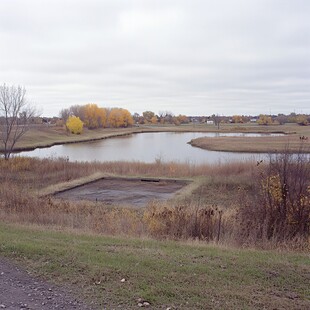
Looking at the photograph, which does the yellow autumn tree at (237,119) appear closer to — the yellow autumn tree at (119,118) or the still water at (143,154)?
the yellow autumn tree at (119,118)

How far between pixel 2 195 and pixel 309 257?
10.7 meters

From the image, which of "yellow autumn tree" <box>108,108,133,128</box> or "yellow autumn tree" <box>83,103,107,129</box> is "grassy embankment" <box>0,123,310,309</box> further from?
"yellow autumn tree" <box>108,108,133,128</box>

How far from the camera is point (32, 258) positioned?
202 inches

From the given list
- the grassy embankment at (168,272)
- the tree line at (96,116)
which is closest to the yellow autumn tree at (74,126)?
the tree line at (96,116)

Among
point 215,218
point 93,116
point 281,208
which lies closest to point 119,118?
point 93,116

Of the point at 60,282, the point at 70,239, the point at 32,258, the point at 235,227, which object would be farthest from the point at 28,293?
the point at 235,227

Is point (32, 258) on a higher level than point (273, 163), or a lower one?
lower

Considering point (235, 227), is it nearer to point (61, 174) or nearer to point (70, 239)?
point (70, 239)

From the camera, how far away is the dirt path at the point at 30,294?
3707 mm

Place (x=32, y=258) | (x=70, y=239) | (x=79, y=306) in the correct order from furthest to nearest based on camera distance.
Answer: (x=70, y=239) < (x=32, y=258) < (x=79, y=306)

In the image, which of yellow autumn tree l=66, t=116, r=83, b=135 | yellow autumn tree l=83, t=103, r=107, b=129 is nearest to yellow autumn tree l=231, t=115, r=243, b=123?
yellow autumn tree l=83, t=103, r=107, b=129

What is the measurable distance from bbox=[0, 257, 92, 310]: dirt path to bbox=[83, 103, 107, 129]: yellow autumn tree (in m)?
97.6

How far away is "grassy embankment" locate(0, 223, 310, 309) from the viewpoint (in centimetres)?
385

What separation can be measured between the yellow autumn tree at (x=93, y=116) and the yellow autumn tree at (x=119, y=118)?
19.0 feet
